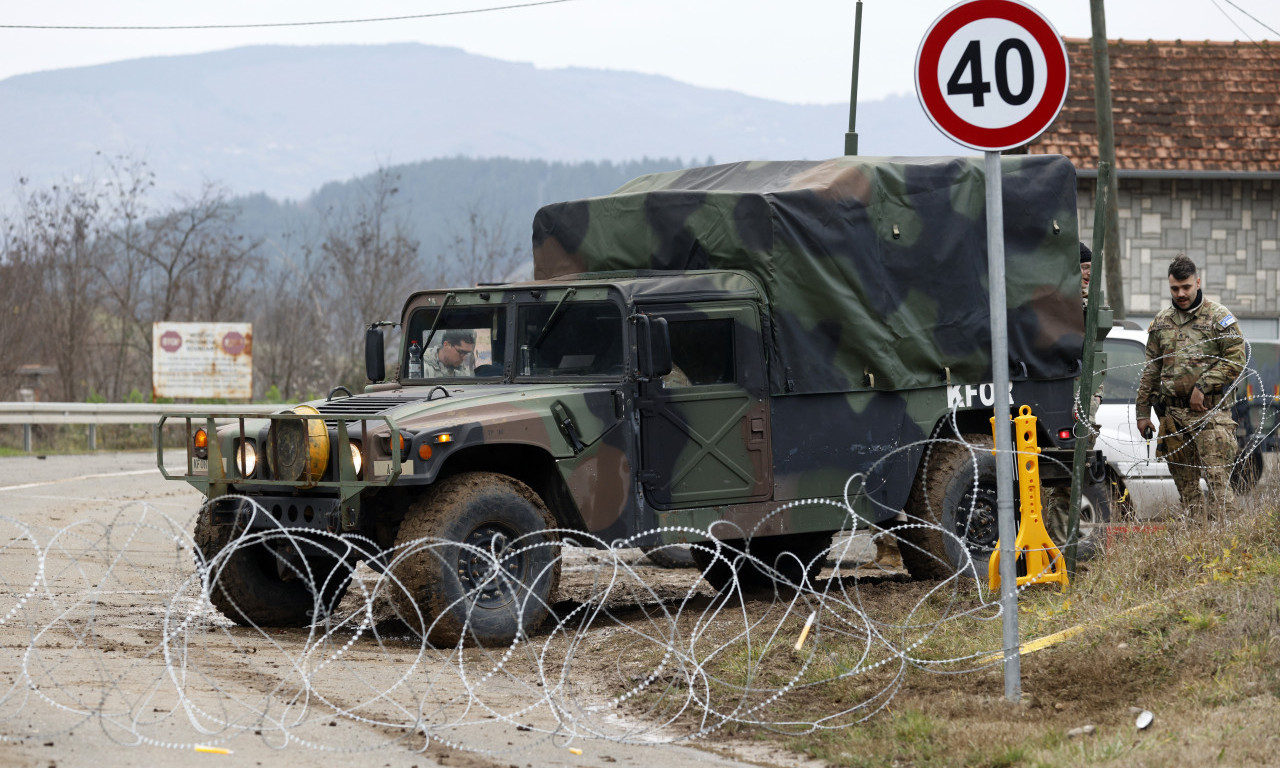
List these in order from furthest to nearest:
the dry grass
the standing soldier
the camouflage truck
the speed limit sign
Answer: the standing soldier
the camouflage truck
the speed limit sign
the dry grass

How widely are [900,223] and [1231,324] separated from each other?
2.29 m

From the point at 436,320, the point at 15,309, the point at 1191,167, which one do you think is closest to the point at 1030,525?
the point at 436,320

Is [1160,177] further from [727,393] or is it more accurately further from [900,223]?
[727,393]

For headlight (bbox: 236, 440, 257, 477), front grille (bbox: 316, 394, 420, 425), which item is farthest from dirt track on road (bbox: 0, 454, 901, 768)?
front grille (bbox: 316, 394, 420, 425)

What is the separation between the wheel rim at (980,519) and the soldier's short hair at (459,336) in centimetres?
341

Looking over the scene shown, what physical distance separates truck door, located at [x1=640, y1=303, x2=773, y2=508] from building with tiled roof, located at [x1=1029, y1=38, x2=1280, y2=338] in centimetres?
1443

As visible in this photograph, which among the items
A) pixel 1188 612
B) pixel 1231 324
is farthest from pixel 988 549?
pixel 1188 612

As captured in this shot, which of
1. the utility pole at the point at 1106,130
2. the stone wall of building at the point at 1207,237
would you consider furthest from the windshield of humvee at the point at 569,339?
the stone wall of building at the point at 1207,237

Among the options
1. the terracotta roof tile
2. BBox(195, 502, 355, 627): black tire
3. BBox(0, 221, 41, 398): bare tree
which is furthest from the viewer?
BBox(0, 221, 41, 398): bare tree

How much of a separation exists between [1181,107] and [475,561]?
60.3ft

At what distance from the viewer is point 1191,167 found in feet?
75.6

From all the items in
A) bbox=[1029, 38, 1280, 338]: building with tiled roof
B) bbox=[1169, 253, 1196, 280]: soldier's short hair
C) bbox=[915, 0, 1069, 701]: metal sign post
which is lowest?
bbox=[1169, 253, 1196, 280]: soldier's short hair

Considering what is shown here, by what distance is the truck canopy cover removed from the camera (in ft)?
32.1

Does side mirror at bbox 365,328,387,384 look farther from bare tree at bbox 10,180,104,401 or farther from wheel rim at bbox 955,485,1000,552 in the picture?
bare tree at bbox 10,180,104,401
